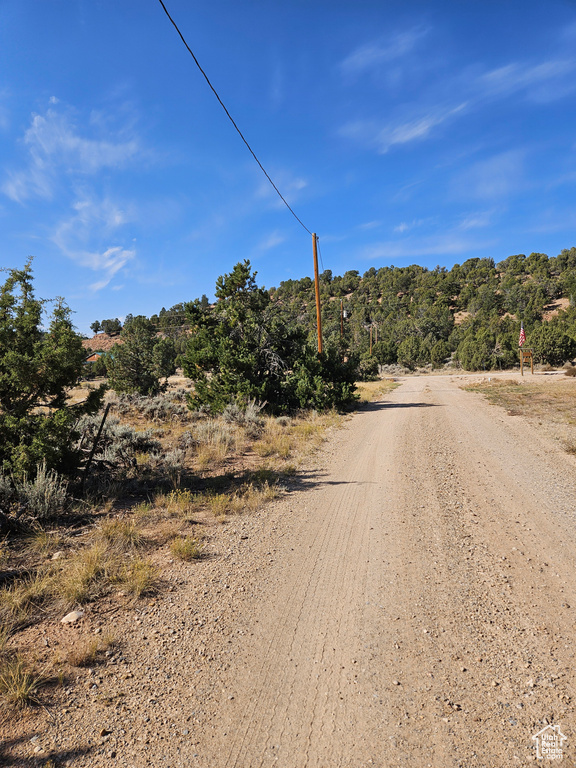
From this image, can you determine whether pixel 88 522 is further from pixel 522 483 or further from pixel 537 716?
pixel 522 483

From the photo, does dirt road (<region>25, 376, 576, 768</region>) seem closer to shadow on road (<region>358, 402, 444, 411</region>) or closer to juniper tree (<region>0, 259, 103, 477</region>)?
juniper tree (<region>0, 259, 103, 477</region>)

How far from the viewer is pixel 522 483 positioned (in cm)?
616

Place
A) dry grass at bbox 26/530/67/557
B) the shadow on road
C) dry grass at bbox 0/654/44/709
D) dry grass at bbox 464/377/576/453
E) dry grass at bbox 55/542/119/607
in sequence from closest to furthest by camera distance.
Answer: dry grass at bbox 0/654/44/709 < dry grass at bbox 55/542/119/607 < dry grass at bbox 26/530/67/557 < dry grass at bbox 464/377/576/453 < the shadow on road

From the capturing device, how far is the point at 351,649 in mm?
2883

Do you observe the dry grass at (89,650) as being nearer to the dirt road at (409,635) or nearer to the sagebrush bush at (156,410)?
the dirt road at (409,635)

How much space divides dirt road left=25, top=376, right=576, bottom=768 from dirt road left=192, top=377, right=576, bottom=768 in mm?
12

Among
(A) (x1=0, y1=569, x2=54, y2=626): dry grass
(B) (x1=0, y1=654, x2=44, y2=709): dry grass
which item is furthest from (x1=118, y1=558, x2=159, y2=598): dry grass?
(B) (x1=0, y1=654, x2=44, y2=709): dry grass

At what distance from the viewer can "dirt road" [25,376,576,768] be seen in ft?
7.14

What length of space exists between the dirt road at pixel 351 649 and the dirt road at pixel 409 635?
0.01 m

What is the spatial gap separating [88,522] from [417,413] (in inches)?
476

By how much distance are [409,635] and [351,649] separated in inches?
20.2

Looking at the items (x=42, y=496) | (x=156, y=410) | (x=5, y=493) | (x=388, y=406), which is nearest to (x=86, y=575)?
(x=42, y=496)

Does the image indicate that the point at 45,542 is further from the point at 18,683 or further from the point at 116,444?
the point at 116,444

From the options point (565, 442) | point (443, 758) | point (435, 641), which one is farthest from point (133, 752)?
point (565, 442)
